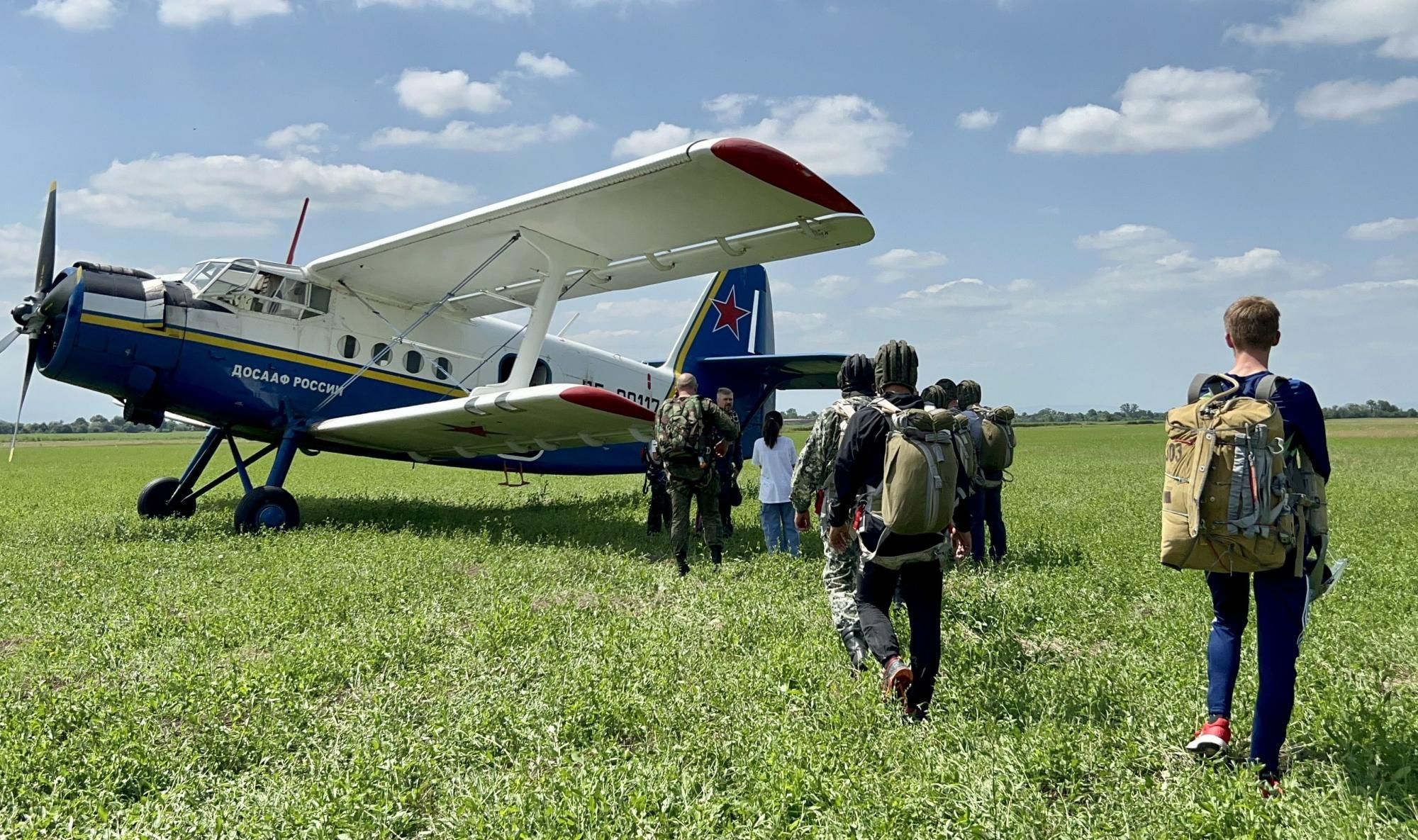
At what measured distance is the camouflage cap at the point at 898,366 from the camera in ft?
13.2

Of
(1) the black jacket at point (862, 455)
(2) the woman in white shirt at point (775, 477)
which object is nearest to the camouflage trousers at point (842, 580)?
(1) the black jacket at point (862, 455)

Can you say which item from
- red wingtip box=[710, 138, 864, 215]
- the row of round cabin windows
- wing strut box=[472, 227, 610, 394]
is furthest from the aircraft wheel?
red wingtip box=[710, 138, 864, 215]

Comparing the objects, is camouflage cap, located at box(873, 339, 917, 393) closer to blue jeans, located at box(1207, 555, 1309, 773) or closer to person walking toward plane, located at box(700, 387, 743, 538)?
blue jeans, located at box(1207, 555, 1309, 773)

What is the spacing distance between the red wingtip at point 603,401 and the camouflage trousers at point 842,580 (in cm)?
402

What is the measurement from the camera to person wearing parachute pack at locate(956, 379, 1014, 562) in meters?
7.27

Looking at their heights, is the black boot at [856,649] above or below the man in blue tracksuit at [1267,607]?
below

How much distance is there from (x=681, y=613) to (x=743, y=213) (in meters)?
4.29

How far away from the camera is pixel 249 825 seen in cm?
275

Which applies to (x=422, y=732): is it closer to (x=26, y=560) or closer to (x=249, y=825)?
(x=249, y=825)

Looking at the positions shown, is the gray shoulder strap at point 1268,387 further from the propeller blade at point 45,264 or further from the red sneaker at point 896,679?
the propeller blade at point 45,264

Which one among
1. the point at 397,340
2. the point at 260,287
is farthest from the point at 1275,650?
the point at 260,287

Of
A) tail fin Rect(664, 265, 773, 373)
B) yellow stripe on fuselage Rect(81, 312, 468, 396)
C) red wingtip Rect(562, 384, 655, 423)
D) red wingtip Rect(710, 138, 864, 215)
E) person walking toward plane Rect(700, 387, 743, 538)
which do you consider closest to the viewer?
red wingtip Rect(710, 138, 864, 215)

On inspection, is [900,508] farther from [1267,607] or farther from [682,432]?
[682,432]

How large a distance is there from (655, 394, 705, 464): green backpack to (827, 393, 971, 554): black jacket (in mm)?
3090
